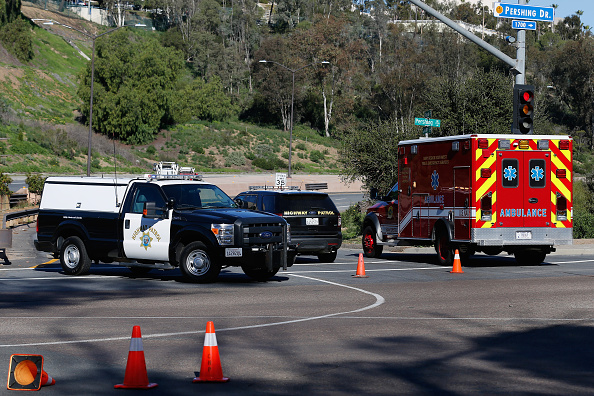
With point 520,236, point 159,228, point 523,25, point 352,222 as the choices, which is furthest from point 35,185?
point 520,236

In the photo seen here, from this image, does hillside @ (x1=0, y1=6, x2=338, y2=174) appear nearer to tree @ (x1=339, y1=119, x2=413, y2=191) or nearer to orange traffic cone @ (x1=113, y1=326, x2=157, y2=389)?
tree @ (x1=339, y1=119, x2=413, y2=191)

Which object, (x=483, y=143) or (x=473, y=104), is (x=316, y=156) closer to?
(x=473, y=104)

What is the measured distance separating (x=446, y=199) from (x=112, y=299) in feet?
30.0

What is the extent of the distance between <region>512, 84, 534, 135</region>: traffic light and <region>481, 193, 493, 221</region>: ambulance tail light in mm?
2790

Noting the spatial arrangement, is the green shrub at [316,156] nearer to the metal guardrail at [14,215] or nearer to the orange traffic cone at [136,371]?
the metal guardrail at [14,215]

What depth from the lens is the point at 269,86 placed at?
103 metres

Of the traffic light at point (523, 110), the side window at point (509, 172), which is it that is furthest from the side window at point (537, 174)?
the traffic light at point (523, 110)

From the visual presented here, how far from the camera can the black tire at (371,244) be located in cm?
2322

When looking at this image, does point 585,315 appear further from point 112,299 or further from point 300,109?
point 300,109

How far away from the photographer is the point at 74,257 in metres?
18.0

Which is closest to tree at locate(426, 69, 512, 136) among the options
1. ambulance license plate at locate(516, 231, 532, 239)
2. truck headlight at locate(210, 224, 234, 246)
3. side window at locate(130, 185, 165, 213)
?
ambulance license plate at locate(516, 231, 532, 239)

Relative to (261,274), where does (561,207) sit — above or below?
above

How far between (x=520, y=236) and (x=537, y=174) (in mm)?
1539

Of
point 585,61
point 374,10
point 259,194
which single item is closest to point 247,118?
point 374,10
